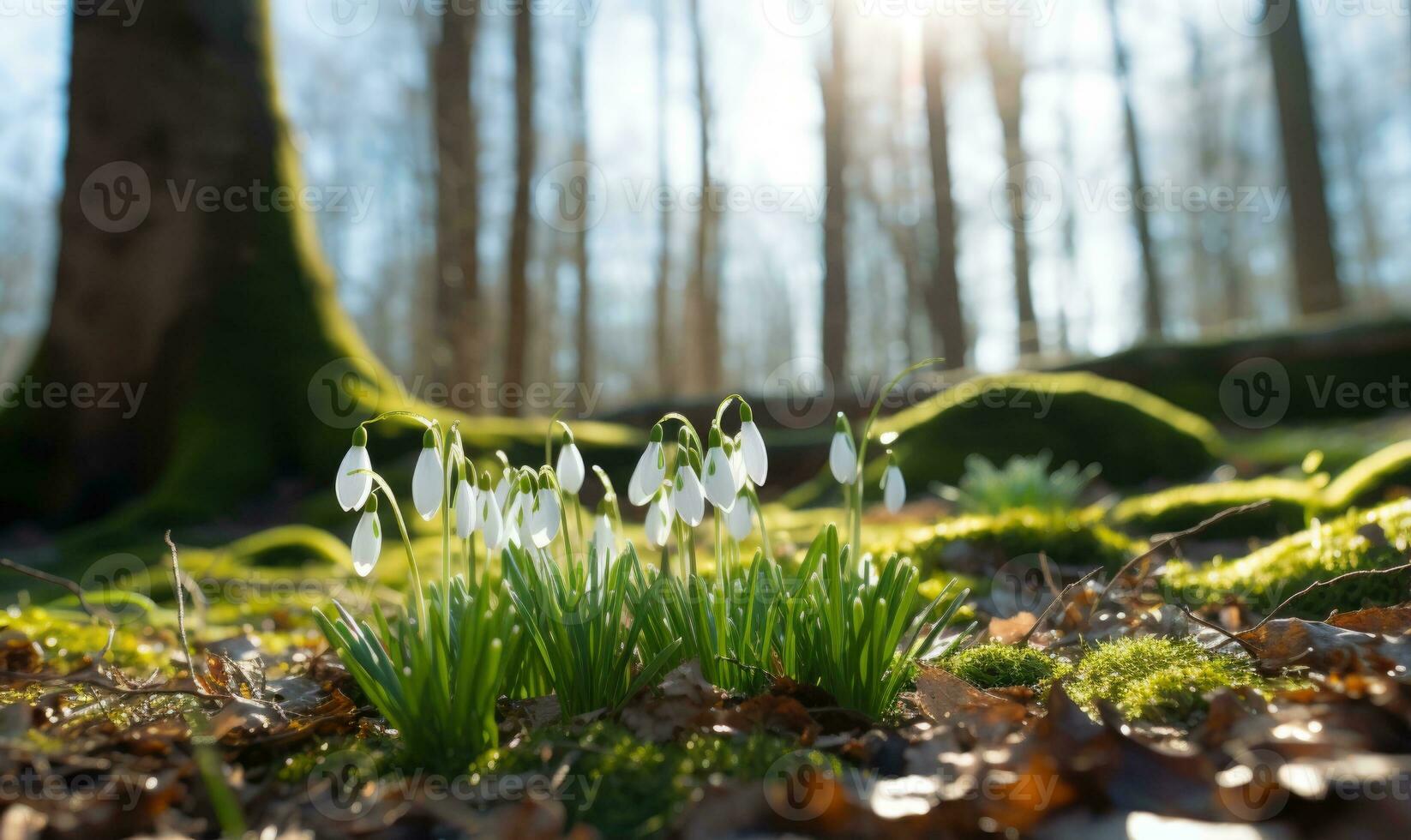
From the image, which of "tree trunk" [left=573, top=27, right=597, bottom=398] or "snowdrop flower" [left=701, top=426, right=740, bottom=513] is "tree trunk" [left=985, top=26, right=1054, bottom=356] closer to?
"tree trunk" [left=573, top=27, right=597, bottom=398]

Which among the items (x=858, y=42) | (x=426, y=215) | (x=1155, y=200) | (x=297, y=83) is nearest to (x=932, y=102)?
(x=858, y=42)

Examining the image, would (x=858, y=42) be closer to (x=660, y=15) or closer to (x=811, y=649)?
(x=660, y=15)

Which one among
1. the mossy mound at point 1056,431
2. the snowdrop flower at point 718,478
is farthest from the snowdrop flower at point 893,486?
the mossy mound at point 1056,431

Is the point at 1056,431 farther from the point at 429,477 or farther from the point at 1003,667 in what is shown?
the point at 429,477

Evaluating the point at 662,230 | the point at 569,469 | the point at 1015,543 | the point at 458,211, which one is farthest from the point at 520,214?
the point at 662,230

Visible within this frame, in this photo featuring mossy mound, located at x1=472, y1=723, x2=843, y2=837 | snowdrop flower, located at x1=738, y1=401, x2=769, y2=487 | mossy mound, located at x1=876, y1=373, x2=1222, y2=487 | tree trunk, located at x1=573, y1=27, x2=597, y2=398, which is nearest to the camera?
mossy mound, located at x1=472, y1=723, x2=843, y2=837

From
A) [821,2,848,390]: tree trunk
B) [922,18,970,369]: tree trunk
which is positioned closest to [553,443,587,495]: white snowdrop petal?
[821,2,848,390]: tree trunk
